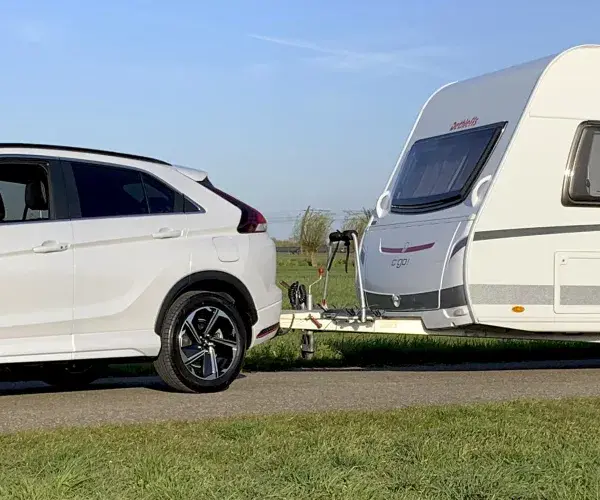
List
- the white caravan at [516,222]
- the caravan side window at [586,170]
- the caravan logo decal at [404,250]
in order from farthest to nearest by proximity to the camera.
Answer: the caravan logo decal at [404,250]
the caravan side window at [586,170]
the white caravan at [516,222]

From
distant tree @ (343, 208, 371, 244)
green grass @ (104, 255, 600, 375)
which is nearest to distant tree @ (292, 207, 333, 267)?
distant tree @ (343, 208, 371, 244)

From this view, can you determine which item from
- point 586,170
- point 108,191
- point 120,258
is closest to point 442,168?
point 586,170

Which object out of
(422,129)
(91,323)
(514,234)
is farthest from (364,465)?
(422,129)

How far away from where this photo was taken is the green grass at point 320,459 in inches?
217

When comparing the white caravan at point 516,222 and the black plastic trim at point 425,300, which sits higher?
the white caravan at point 516,222

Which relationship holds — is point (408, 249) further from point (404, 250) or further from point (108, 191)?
point (108, 191)

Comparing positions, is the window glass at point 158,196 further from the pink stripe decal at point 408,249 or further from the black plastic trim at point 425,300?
the black plastic trim at point 425,300

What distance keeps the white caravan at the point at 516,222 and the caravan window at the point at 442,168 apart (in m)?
0.02

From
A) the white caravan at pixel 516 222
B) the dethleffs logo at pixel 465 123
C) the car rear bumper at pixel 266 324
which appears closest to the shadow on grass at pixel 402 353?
the white caravan at pixel 516 222

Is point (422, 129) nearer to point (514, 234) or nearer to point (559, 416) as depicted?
point (514, 234)

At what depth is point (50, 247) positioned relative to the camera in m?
8.62

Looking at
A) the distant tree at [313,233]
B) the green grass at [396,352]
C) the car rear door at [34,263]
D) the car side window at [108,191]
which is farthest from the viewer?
the distant tree at [313,233]

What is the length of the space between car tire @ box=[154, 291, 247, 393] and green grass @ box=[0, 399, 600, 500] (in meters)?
1.73

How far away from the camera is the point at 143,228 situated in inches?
358
